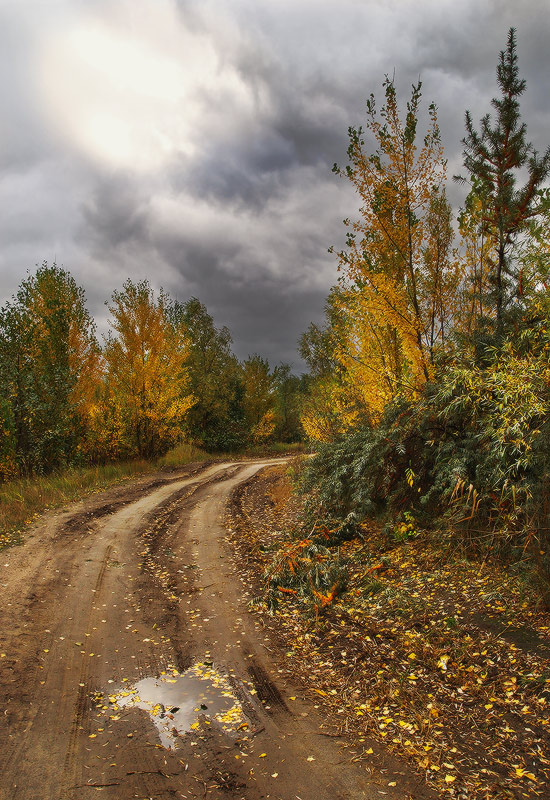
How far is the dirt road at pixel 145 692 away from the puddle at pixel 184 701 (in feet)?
0.05

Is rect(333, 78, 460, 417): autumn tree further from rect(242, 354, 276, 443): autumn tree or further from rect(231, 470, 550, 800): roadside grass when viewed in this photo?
rect(242, 354, 276, 443): autumn tree

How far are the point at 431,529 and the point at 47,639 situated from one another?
5712 mm

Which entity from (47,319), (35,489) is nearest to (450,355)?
(35,489)

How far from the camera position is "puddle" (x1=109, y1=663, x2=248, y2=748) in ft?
12.8

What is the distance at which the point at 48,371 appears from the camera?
1648cm

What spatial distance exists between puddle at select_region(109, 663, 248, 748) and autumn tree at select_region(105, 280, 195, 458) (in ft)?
51.3

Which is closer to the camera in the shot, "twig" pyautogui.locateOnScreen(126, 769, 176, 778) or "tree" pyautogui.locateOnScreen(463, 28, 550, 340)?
"twig" pyautogui.locateOnScreen(126, 769, 176, 778)

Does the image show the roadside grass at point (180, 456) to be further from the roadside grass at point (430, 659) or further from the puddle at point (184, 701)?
the puddle at point (184, 701)

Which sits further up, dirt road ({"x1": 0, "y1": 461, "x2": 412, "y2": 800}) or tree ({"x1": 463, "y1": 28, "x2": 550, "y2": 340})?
tree ({"x1": 463, "y1": 28, "x2": 550, "y2": 340})

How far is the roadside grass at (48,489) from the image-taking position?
10.0 metres

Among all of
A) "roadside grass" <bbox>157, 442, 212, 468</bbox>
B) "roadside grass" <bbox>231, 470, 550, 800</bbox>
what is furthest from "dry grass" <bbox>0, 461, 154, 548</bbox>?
"roadside grass" <bbox>231, 470, 550, 800</bbox>

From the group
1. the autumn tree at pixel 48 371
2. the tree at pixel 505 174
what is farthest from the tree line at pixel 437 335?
the autumn tree at pixel 48 371

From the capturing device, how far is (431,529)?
25.3 ft

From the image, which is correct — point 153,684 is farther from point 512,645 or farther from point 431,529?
point 431,529
